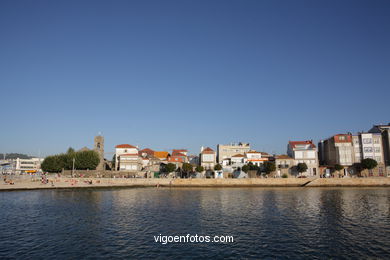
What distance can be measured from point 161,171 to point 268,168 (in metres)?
33.5

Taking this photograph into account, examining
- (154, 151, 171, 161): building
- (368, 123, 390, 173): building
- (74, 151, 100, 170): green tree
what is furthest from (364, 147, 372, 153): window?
(74, 151, 100, 170): green tree

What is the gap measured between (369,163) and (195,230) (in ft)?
227

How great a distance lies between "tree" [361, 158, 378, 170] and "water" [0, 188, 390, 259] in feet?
148

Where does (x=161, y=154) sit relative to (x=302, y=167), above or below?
above

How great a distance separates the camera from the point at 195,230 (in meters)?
23.1

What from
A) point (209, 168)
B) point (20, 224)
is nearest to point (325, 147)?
point (209, 168)

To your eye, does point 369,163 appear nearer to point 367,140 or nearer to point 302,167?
point 367,140

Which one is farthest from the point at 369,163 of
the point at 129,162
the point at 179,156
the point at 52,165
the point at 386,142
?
the point at 52,165

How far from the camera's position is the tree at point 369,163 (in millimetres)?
73812

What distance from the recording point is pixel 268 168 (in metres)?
76.9

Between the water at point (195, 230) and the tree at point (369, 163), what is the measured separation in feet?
148

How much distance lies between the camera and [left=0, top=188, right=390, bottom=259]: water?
17797mm

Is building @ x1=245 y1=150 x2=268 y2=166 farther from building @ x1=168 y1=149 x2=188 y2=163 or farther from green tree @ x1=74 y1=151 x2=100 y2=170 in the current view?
green tree @ x1=74 y1=151 x2=100 y2=170

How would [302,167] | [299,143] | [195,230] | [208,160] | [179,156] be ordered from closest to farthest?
[195,230]
[302,167]
[299,143]
[208,160]
[179,156]
